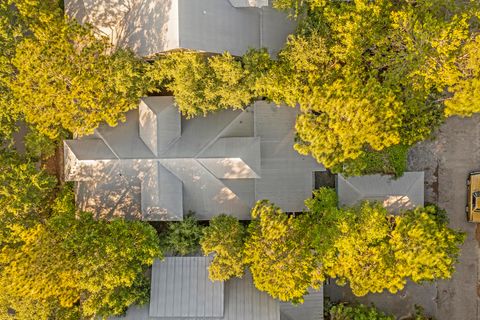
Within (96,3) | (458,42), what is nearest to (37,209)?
(96,3)

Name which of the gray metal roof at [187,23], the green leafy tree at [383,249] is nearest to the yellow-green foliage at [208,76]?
the gray metal roof at [187,23]

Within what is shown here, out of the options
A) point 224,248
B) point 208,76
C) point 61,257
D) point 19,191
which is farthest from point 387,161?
point 19,191

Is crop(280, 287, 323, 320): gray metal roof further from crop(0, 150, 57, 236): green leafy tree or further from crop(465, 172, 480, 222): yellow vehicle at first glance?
crop(0, 150, 57, 236): green leafy tree

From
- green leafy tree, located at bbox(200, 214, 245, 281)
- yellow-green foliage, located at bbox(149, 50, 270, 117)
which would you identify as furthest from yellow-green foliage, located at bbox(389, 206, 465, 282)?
yellow-green foliage, located at bbox(149, 50, 270, 117)

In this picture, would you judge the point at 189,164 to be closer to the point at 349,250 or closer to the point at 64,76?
the point at 64,76

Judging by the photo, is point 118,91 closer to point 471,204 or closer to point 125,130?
point 125,130

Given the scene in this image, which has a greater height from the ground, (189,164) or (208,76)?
(208,76)
